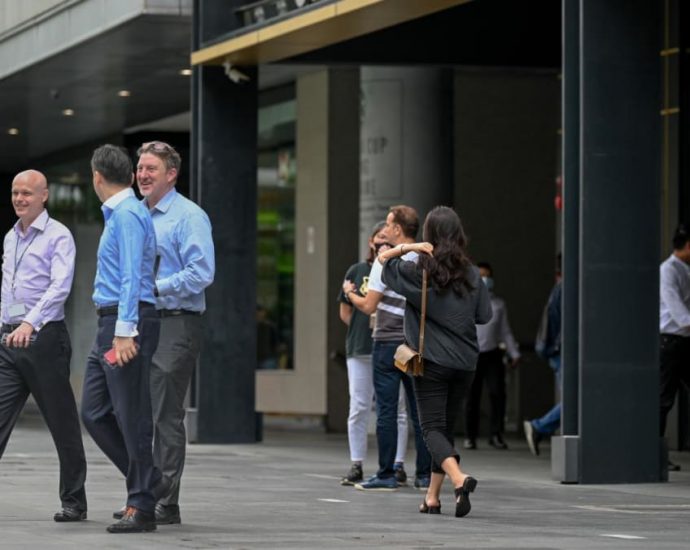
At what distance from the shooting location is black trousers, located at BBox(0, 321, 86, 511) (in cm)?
1002

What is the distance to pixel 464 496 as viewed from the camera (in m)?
10.7

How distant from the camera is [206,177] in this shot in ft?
60.8

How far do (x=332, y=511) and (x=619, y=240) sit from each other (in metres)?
3.60

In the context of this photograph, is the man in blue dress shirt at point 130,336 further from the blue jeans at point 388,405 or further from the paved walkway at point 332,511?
the blue jeans at point 388,405

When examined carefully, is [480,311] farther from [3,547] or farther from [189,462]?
[189,462]

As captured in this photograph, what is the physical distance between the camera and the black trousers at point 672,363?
15.5m

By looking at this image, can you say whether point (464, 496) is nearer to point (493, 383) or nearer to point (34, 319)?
point (34, 319)

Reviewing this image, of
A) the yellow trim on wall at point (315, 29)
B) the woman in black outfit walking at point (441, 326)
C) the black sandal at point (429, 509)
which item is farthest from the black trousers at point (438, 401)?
the yellow trim on wall at point (315, 29)

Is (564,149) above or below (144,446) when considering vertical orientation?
above

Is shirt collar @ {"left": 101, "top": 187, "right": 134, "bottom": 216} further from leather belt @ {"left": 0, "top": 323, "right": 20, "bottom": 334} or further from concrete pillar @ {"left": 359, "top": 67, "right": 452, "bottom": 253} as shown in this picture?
concrete pillar @ {"left": 359, "top": 67, "right": 452, "bottom": 253}

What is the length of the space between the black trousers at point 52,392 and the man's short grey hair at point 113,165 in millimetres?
903

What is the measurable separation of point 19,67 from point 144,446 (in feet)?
47.3

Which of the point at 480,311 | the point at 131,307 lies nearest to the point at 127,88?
the point at 480,311

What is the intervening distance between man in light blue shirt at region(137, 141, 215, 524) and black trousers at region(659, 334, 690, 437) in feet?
21.2
